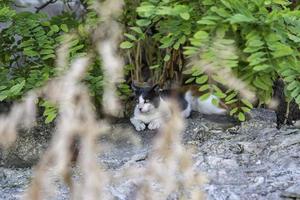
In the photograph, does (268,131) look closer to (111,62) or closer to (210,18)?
(210,18)

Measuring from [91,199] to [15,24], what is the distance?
1.69 metres

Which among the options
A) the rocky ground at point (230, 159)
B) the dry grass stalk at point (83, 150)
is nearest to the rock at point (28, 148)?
the rocky ground at point (230, 159)

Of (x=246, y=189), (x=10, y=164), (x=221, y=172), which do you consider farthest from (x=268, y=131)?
(x=10, y=164)

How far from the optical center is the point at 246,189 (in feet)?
6.98

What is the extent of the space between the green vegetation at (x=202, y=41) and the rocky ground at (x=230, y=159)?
176 millimetres

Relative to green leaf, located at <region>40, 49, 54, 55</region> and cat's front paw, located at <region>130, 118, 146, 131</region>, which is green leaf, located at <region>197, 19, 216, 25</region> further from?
cat's front paw, located at <region>130, 118, 146, 131</region>

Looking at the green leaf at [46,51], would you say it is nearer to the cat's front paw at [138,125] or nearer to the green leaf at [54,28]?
the green leaf at [54,28]

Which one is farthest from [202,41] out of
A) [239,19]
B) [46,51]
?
[46,51]

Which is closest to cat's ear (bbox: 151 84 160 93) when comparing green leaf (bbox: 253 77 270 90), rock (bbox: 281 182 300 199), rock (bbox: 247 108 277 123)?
rock (bbox: 247 108 277 123)

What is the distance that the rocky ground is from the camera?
2121mm

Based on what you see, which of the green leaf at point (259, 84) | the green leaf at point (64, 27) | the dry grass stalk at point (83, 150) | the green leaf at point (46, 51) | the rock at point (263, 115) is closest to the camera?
the dry grass stalk at point (83, 150)

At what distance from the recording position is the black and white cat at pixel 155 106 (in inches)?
123

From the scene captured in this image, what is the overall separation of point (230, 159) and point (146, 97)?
2.65ft

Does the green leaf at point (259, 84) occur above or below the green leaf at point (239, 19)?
below
